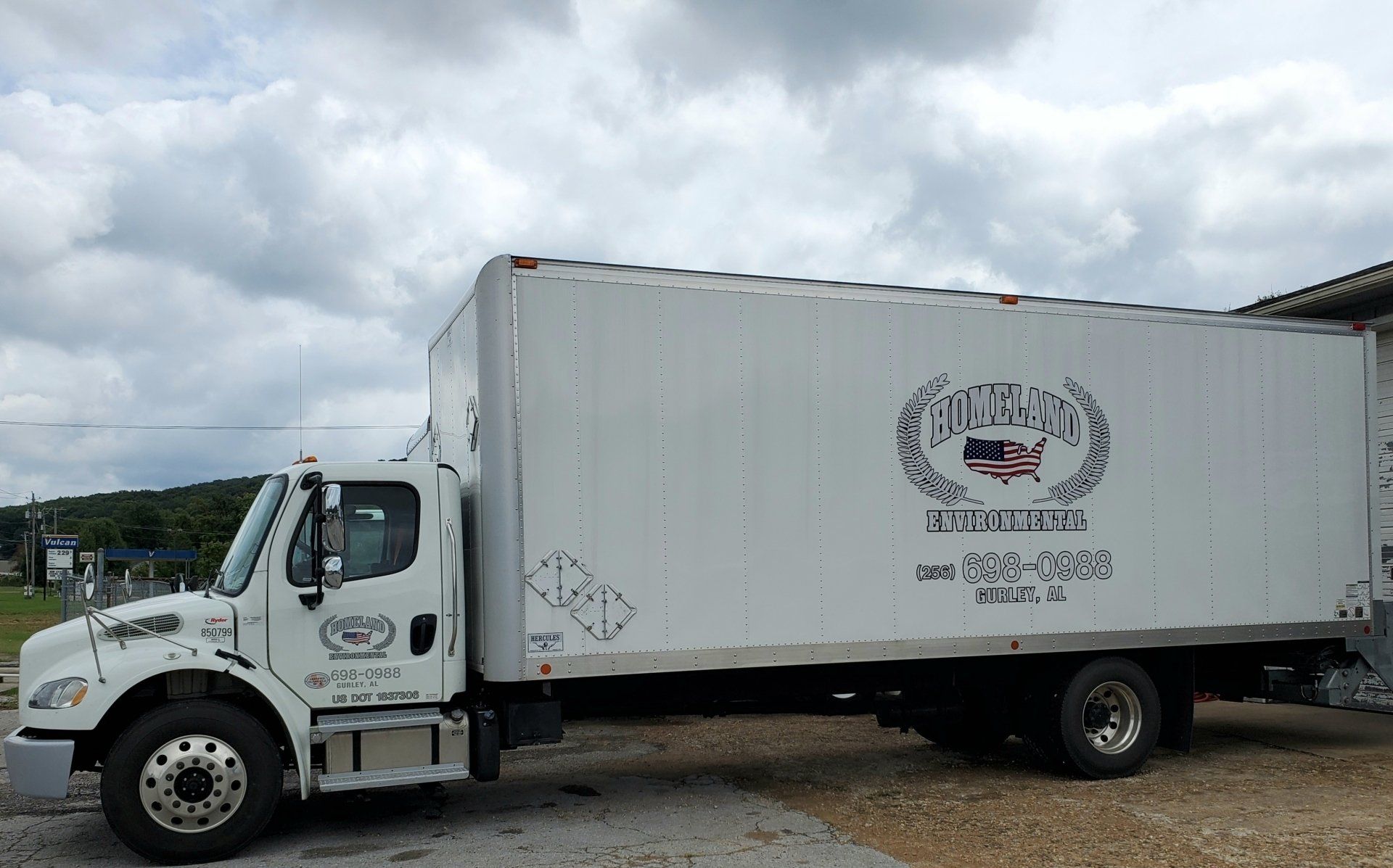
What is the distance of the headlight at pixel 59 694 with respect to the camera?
6.52 meters

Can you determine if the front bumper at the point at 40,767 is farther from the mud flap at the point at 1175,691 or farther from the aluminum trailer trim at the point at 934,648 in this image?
the mud flap at the point at 1175,691

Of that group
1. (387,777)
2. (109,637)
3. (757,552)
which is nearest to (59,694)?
(109,637)

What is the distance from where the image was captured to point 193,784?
660cm

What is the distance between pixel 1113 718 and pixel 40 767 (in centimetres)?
752

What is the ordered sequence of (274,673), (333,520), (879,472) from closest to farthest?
1. (333,520)
2. (274,673)
3. (879,472)

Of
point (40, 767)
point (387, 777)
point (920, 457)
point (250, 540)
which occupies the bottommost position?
point (387, 777)

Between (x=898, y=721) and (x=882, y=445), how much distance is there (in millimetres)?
2343

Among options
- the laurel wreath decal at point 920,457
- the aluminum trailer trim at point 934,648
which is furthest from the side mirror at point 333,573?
the laurel wreath decal at point 920,457

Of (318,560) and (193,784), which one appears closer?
(193,784)

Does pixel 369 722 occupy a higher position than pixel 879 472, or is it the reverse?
pixel 879 472

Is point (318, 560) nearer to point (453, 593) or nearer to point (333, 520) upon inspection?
point (333, 520)

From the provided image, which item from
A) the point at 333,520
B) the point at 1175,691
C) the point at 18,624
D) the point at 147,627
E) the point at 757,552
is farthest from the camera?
the point at 18,624

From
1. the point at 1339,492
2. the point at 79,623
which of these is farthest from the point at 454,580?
the point at 1339,492

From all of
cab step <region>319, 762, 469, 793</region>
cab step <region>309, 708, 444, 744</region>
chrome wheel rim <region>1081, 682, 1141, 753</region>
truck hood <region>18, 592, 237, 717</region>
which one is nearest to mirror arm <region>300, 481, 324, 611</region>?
truck hood <region>18, 592, 237, 717</region>
